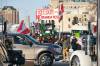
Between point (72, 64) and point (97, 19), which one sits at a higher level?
point (97, 19)

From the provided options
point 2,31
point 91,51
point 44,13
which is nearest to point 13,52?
point 2,31

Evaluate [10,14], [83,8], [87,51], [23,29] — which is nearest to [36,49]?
[23,29]

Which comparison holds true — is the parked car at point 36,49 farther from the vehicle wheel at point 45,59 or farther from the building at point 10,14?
the building at point 10,14

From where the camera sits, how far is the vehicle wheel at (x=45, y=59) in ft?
43.0

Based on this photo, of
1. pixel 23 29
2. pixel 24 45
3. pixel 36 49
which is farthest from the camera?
pixel 36 49

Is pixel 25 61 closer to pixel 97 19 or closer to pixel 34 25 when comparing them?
pixel 34 25

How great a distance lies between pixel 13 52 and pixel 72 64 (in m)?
1.47

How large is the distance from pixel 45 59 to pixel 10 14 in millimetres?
3759

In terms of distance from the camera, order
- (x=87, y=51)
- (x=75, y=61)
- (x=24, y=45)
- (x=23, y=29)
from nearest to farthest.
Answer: (x=87, y=51) → (x=75, y=61) → (x=23, y=29) → (x=24, y=45)

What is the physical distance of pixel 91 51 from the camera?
9.23m

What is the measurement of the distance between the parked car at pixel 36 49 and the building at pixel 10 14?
645mm

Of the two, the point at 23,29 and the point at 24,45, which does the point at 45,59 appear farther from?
the point at 23,29

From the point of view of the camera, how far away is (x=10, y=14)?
9.92 m

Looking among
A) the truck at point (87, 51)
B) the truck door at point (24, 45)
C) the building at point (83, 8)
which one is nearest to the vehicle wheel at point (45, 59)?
the truck door at point (24, 45)
